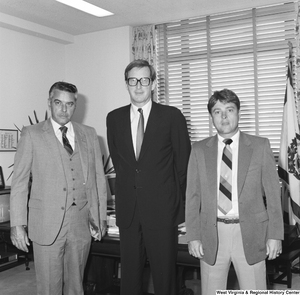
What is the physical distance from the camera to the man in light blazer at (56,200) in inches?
96.5

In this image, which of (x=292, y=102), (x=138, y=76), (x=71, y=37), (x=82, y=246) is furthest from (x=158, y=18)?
(x=82, y=246)

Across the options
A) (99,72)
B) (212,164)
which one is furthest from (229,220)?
(99,72)

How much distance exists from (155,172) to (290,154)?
7.29 feet

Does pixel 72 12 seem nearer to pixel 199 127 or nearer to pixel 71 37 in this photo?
pixel 71 37

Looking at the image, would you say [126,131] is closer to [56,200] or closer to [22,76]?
Result: [56,200]

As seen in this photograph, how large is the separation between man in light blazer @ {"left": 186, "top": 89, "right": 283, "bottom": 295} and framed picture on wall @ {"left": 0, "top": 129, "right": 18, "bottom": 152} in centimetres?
350

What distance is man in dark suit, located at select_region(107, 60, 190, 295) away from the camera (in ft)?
7.61

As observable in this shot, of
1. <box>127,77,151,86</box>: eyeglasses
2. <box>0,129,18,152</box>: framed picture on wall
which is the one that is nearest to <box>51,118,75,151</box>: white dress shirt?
<box>127,77,151,86</box>: eyeglasses

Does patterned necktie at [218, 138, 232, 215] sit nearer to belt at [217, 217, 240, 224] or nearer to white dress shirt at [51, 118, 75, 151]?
belt at [217, 217, 240, 224]

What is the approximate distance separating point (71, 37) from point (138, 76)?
403cm

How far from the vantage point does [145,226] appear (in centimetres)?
233

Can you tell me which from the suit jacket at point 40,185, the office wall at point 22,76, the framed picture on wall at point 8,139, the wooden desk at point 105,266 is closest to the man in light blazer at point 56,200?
the suit jacket at point 40,185

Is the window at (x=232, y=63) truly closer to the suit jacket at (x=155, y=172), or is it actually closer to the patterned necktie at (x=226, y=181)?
the suit jacket at (x=155, y=172)

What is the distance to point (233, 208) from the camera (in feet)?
6.89
